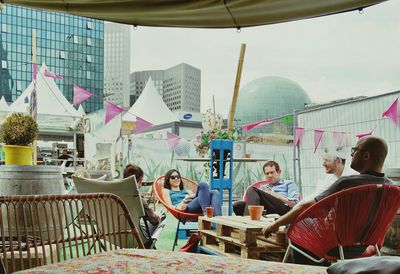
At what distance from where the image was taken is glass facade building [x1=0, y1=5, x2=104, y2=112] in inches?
2297

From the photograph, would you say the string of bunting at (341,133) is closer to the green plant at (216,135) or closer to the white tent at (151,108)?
the green plant at (216,135)

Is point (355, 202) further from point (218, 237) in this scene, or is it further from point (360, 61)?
point (360, 61)

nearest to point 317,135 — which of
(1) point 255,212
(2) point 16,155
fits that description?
(1) point 255,212

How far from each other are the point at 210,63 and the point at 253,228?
3747 millimetres

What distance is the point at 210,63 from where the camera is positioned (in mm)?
6562

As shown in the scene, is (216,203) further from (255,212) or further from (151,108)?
(151,108)

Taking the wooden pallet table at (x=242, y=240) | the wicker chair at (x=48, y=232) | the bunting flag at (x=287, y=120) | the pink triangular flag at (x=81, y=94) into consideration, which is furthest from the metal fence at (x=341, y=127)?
the pink triangular flag at (x=81, y=94)

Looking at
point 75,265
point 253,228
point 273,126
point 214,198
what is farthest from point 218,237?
point 273,126

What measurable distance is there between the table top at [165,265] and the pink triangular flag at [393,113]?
4.28 m

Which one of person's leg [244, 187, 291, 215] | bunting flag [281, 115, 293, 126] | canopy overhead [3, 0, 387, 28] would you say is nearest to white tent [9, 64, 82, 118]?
bunting flag [281, 115, 293, 126]

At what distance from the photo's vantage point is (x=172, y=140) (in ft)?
33.4

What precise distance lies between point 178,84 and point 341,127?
5.14m

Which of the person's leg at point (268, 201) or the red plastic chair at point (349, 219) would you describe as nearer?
the red plastic chair at point (349, 219)

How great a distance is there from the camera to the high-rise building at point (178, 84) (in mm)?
9454
